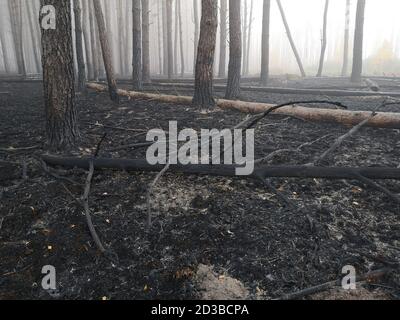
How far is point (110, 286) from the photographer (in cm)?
266

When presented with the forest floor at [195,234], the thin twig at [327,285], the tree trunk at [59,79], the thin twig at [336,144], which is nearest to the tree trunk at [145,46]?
the tree trunk at [59,79]

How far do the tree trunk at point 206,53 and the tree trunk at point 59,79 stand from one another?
350cm

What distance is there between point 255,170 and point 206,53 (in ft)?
15.3

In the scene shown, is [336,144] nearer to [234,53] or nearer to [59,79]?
[59,79]

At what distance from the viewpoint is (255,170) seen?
396 cm

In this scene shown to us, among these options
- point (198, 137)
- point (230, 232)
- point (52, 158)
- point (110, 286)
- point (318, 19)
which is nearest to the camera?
point (110, 286)

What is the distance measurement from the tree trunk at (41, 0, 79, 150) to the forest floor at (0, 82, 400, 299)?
1.40 ft

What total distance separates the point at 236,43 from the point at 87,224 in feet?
24.1

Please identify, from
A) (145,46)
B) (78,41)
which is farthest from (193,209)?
(145,46)

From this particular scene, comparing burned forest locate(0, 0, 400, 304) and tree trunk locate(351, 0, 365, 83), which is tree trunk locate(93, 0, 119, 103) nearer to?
burned forest locate(0, 0, 400, 304)

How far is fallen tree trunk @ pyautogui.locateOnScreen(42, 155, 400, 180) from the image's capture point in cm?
372
